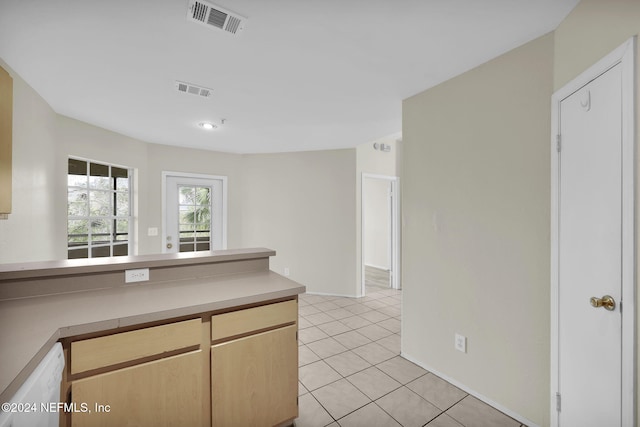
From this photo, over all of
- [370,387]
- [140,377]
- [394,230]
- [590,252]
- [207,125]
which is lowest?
[370,387]

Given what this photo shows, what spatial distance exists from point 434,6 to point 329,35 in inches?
21.9

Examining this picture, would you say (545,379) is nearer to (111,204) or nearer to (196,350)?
(196,350)

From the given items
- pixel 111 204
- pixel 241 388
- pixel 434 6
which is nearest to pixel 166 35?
pixel 434 6

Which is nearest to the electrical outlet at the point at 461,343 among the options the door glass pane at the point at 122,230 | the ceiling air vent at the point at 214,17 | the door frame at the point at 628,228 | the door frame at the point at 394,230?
the door frame at the point at 628,228

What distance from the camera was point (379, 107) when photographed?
2.71 metres

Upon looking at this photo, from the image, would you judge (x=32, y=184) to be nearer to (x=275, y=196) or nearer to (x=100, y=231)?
(x=100, y=231)

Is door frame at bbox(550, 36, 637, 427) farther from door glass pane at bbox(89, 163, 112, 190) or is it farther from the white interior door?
door glass pane at bbox(89, 163, 112, 190)

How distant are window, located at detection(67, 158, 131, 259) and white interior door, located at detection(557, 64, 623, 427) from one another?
4.21 m

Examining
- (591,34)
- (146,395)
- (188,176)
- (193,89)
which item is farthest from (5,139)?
(591,34)

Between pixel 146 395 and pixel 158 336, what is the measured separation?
0.83 ft

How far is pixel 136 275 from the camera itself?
1650 mm

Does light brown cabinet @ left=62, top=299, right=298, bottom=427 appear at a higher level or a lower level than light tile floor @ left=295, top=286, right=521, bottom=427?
higher

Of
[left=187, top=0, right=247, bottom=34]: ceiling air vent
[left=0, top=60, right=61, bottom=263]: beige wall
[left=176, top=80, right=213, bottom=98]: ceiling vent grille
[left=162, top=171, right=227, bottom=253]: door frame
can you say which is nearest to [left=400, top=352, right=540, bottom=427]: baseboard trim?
[left=187, top=0, right=247, bottom=34]: ceiling air vent

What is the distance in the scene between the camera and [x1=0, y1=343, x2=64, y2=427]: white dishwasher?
782mm
